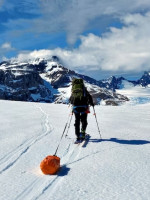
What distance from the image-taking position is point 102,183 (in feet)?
19.6

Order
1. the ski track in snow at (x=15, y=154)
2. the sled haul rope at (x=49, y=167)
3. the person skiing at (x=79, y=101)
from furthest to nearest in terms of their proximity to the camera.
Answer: the person skiing at (x=79, y=101), the ski track in snow at (x=15, y=154), the sled haul rope at (x=49, y=167)

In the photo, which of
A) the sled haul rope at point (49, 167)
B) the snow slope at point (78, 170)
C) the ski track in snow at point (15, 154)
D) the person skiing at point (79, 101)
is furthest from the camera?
the person skiing at point (79, 101)

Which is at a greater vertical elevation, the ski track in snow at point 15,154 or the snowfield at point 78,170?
the ski track in snow at point 15,154

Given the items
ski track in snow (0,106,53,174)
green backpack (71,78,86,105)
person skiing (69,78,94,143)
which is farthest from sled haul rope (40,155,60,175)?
green backpack (71,78,86,105)

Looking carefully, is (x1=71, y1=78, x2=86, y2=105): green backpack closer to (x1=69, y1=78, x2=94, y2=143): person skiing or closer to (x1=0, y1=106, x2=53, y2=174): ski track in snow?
(x1=69, y1=78, x2=94, y2=143): person skiing

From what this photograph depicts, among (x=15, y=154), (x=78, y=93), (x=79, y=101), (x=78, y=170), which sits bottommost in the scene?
(x=78, y=170)

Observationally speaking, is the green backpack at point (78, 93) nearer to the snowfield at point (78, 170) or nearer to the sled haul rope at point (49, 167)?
the snowfield at point (78, 170)

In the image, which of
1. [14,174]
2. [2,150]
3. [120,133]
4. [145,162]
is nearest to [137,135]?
[120,133]

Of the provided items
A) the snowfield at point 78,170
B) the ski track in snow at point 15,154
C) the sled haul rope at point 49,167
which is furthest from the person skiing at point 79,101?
the sled haul rope at point 49,167

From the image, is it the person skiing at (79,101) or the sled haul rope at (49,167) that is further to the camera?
the person skiing at (79,101)

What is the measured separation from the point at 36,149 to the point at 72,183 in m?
3.53

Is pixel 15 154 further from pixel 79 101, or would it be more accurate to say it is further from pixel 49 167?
pixel 79 101

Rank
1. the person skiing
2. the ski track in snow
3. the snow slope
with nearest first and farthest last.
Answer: the snow slope
the ski track in snow
the person skiing

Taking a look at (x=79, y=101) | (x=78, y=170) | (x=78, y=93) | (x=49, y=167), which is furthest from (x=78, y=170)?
(x=78, y=93)
